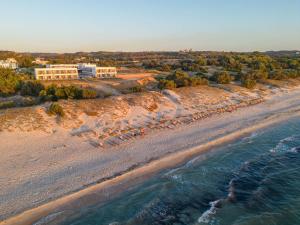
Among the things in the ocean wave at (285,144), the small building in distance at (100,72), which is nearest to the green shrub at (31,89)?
the small building in distance at (100,72)

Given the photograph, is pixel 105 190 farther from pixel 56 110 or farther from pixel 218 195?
pixel 56 110

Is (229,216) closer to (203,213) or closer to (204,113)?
(203,213)

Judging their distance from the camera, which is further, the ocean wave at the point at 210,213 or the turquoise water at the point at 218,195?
the turquoise water at the point at 218,195

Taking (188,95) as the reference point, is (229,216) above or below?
below

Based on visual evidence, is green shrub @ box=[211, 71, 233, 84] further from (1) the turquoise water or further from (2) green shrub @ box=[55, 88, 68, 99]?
(1) the turquoise water

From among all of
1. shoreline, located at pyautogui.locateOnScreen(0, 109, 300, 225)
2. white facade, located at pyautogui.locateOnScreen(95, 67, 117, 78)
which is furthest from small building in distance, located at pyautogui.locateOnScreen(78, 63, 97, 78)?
shoreline, located at pyautogui.locateOnScreen(0, 109, 300, 225)

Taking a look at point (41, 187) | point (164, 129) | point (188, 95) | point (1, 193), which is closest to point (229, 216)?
point (41, 187)

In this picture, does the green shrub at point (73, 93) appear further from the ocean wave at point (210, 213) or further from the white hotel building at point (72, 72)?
the white hotel building at point (72, 72)
